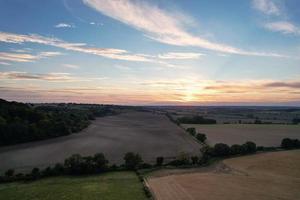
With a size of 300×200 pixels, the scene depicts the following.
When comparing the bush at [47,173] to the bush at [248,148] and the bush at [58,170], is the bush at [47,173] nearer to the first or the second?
the bush at [58,170]

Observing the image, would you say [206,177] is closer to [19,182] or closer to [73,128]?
[19,182]

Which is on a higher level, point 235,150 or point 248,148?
point 248,148

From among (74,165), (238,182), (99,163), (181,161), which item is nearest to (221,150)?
(181,161)

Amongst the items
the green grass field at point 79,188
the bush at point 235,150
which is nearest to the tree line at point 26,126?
the green grass field at point 79,188

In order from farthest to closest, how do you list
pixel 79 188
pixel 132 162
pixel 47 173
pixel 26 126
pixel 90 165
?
pixel 26 126 → pixel 132 162 → pixel 90 165 → pixel 47 173 → pixel 79 188

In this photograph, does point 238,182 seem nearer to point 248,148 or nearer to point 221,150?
point 221,150

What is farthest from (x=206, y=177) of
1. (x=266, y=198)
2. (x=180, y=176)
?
→ (x=266, y=198)
